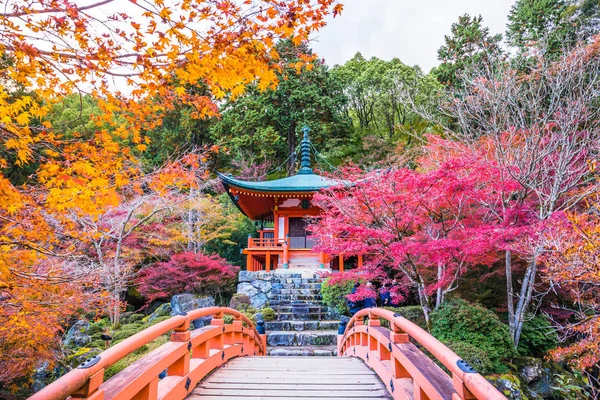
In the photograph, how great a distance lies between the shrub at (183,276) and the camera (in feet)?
39.0

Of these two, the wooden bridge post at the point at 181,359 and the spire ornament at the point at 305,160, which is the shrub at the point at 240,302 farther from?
the wooden bridge post at the point at 181,359

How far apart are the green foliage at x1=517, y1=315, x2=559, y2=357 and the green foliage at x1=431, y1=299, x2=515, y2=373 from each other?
4.20ft

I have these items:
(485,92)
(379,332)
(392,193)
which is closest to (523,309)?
(392,193)

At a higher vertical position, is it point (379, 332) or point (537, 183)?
point (537, 183)

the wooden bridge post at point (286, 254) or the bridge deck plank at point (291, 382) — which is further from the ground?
the wooden bridge post at point (286, 254)

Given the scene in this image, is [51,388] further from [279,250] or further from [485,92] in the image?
[279,250]

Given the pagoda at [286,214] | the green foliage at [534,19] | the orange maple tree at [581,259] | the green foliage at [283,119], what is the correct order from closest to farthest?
1. the orange maple tree at [581,259]
2. the pagoda at [286,214]
3. the green foliage at [534,19]
4. the green foliage at [283,119]

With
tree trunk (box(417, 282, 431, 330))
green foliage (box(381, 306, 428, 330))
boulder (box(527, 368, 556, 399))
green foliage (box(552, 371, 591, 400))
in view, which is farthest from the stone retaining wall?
green foliage (box(552, 371, 591, 400))

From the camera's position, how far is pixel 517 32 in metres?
18.0

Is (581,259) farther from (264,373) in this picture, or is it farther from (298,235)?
(298,235)

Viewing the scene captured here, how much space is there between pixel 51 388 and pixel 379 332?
118 inches

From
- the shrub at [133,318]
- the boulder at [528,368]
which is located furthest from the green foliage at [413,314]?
the shrub at [133,318]

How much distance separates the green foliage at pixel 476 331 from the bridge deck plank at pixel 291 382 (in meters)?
2.91

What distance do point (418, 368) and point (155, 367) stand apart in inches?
70.3
